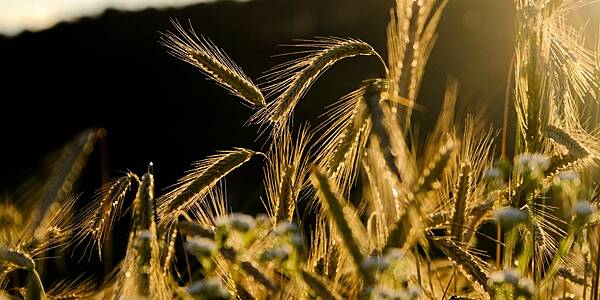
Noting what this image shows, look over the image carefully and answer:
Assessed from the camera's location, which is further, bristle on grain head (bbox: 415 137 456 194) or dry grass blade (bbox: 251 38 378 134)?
dry grass blade (bbox: 251 38 378 134)

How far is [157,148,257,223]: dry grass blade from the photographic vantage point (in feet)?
7.73

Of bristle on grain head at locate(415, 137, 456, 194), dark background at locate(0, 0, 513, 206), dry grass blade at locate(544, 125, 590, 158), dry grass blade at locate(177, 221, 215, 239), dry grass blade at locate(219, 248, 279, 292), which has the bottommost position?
dark background at locate(0, 0, 513, 206)

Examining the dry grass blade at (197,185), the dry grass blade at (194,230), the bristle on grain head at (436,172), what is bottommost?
the dry grass blade at (194,230)

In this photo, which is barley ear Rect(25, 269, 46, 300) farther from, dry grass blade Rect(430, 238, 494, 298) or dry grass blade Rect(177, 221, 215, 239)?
dry grass blade Rect(430, 238, 494, 298)

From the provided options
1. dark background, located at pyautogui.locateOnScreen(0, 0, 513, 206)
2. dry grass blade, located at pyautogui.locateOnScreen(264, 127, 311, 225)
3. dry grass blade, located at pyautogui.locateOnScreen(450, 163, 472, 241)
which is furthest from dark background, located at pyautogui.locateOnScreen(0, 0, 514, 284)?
dry grass blade, located at pyautogui.locateOnScreen(450, 163, 472, 241)

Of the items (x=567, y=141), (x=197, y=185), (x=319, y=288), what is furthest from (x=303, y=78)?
(x=319, y=288)

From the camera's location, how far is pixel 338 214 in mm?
1657

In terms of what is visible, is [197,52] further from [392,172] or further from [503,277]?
[503,277]

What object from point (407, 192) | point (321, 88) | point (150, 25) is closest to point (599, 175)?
point (407, 192)

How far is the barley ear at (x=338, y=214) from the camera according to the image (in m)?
Result: 1.65

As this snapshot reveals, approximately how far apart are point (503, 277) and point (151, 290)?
0.63 metres

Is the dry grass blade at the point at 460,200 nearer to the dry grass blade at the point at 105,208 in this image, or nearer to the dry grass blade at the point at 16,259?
the dry grass blade at the point at 105,208

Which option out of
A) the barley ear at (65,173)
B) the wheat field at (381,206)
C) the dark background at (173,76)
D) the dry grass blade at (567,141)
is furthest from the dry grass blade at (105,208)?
the dark background at (173,76)

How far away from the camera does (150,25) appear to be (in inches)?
618
